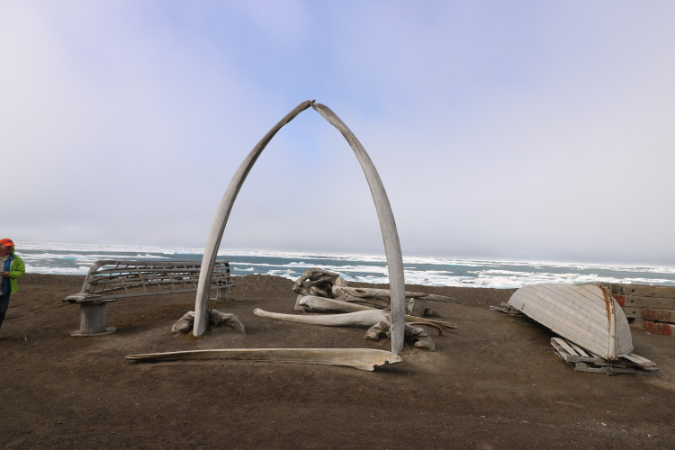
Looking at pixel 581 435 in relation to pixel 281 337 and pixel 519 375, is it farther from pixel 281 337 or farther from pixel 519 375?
pixel 281 337

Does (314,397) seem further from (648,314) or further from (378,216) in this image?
(648,314)

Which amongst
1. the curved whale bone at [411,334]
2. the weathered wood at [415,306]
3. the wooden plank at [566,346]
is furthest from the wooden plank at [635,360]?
the weathered wood at [415,306]

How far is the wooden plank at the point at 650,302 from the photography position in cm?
959

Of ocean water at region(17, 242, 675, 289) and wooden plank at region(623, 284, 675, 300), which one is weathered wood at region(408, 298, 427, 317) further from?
ocean water at region(17, 242, 675, 289)

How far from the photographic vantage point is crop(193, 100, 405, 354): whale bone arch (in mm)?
6090

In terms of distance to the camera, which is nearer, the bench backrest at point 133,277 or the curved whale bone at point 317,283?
the bench backrest at point 133,277

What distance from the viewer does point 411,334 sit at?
673 cm

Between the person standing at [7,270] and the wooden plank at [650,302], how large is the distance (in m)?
16.2

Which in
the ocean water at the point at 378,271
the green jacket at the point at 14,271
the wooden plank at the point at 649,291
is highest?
the green jacket at the point at 14,271

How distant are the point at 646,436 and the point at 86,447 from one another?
577cm

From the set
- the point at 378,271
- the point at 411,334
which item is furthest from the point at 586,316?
the point at 378,271

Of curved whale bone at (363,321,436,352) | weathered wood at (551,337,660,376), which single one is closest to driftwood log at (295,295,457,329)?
curved whale bone at (363,321,436,352)

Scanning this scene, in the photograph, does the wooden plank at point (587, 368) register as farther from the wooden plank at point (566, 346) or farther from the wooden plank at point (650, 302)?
the wooden plank at point (650, 302)

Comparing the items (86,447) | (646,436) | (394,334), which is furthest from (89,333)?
(646,436)
